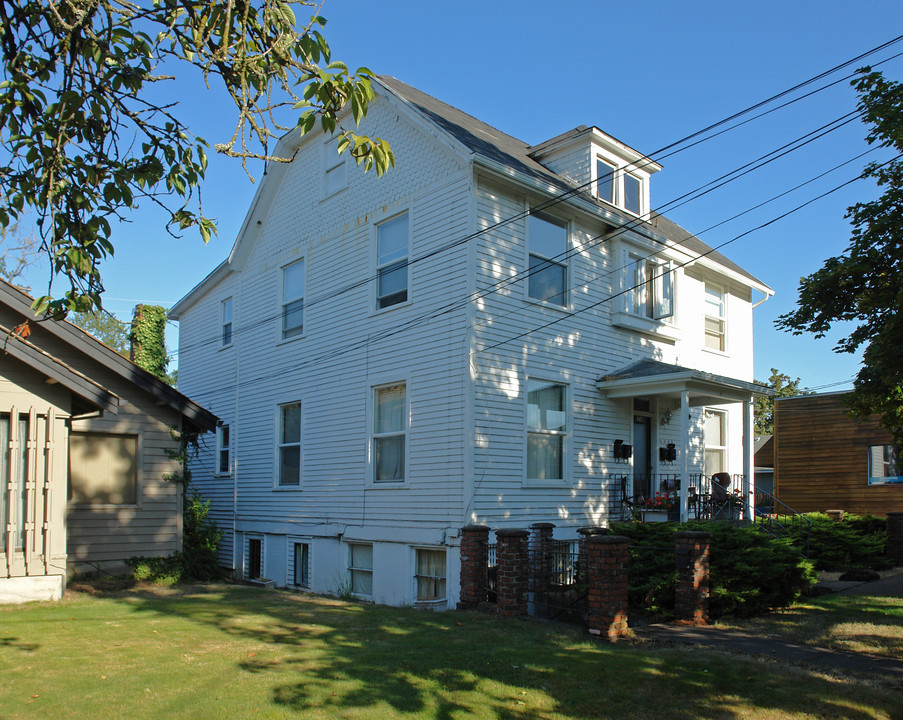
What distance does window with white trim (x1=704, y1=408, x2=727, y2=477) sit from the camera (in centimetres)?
1870

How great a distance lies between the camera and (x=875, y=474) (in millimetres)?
23797

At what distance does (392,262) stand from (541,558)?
21.4ft

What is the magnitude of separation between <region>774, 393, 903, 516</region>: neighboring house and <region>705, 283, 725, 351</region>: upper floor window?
619 centimetres

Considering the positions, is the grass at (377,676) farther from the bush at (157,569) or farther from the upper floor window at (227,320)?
the upper floor window at (227,320)

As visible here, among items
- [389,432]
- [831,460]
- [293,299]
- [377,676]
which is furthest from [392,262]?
[831,460]

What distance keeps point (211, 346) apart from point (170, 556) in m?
8.05

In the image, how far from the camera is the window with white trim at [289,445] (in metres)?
17.0

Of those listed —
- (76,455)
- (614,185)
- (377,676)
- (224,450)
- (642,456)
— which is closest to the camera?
(377,676)

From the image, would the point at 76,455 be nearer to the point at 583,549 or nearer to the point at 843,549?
the point at 583,549

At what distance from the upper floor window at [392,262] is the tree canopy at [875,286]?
7.17 m

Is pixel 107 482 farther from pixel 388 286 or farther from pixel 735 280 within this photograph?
pixel 735 280

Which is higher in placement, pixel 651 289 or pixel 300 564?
pixel 651 289

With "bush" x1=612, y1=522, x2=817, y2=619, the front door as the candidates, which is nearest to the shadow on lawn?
"bush" x1=612, y1=522, x2=817, y2=619

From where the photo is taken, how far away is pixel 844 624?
32.3 feet
